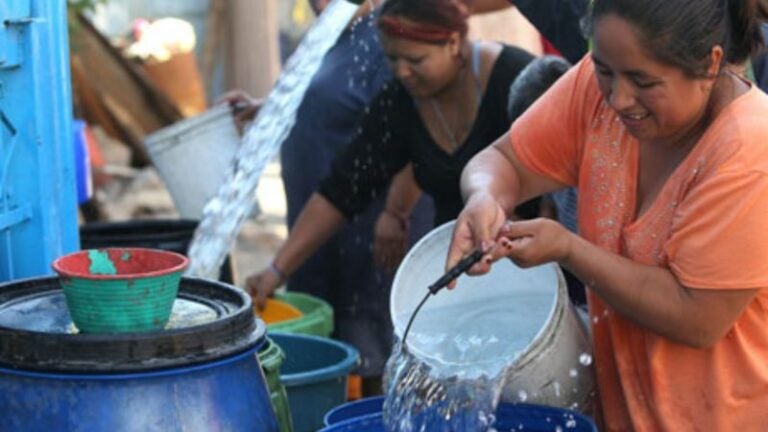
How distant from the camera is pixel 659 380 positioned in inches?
103

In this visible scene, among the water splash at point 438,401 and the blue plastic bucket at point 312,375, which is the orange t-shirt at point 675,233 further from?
the blue plastic bucket at point 312,375

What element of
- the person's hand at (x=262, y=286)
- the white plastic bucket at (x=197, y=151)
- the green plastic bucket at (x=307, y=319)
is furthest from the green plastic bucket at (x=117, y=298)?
the white plastic bucket at (x=197, y=151)

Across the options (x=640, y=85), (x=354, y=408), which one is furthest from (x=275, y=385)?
(x=640, y=85)

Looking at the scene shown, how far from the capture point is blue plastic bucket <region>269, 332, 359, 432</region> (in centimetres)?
358

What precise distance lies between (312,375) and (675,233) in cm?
135

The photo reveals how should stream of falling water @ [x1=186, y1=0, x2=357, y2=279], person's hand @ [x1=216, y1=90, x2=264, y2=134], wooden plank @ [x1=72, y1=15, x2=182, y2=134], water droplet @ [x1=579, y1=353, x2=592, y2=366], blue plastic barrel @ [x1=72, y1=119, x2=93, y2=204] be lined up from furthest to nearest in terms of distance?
→ wooden plank @ [x1=72, y1=15, x2=182, y2=134]
blue plastic barrel @ [x1=72, y1=119, x2=93, y2=204]
person's hand @ [x1=216, y1=90, x2=264, y2=134]
stream of falling water @ [x1=186, y1=0, x2=357, y2=279]
water droplet @ [x1=579, y1=353, x2=592, y2=366]

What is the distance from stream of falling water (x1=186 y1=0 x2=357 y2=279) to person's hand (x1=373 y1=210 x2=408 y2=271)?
1.61 ft

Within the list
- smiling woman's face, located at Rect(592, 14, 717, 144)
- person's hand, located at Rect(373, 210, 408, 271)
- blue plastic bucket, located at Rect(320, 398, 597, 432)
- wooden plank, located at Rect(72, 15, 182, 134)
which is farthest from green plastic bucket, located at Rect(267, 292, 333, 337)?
wooden plank, located at Rect(72, 15, 182, 134)

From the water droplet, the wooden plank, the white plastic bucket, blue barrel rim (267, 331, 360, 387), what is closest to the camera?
the water droplet

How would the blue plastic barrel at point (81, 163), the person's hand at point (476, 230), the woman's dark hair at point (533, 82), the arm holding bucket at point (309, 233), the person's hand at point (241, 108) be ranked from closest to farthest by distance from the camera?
1. the person's hand at point (476, 230)
2. the woman's dark hair at point (533, 82)
3. the arm holding bucket at point (309, 233)
4. the person's hand at point (241, 108)
5. the blue plastic barrel at point (81, 163)

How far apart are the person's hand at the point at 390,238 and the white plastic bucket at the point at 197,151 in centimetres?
59

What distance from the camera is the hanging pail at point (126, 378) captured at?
91.5 inches

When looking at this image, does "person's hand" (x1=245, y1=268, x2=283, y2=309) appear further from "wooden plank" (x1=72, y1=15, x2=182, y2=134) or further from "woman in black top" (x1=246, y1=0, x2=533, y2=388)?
"wooden plank" (x1=72, y1=15, x2=182, y2=134)

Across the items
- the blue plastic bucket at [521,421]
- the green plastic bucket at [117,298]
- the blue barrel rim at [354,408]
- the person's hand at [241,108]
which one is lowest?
the blue barrel rim at [354,408]
